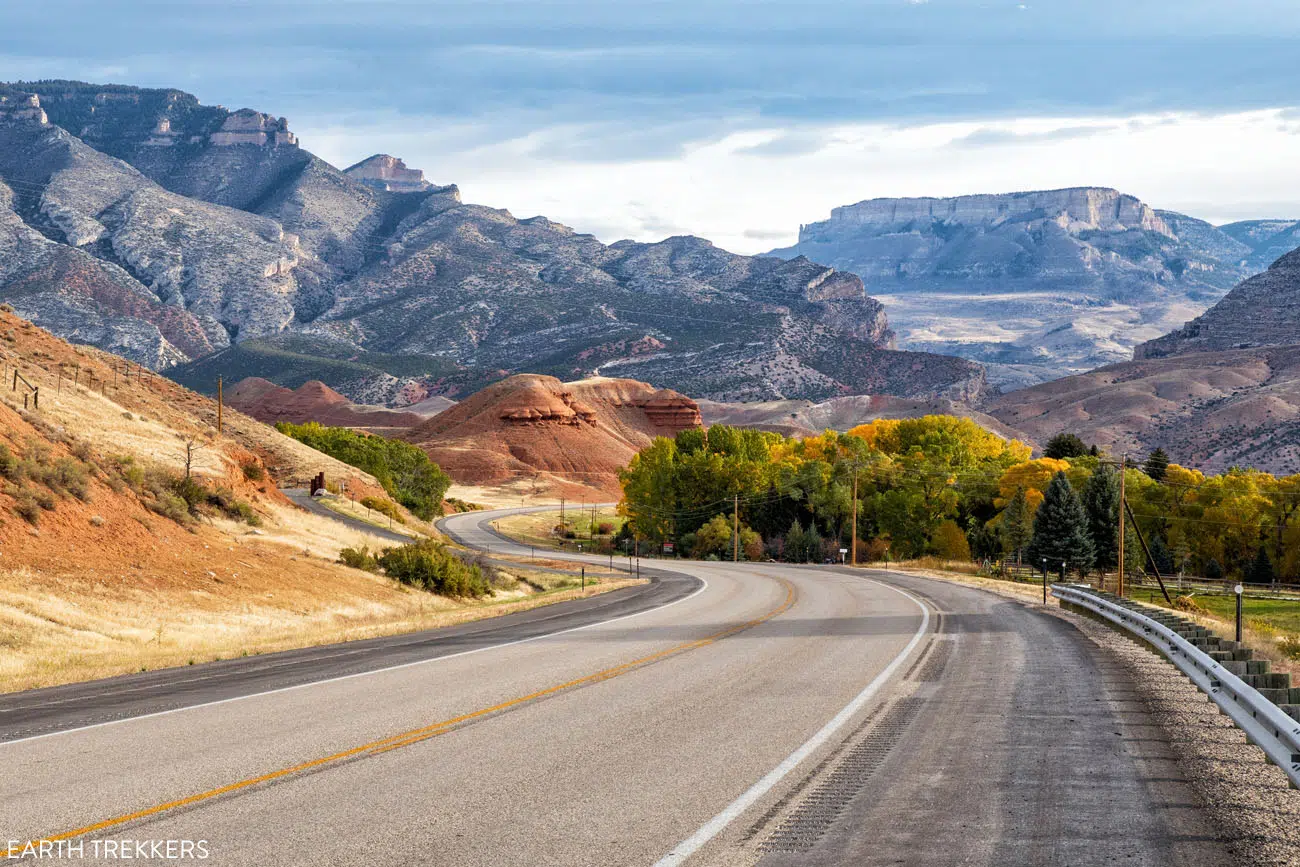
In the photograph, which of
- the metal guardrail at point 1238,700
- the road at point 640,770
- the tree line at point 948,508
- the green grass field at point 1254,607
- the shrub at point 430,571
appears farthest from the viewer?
the tree line at point 948,508

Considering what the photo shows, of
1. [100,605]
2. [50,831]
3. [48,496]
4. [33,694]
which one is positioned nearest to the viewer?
[50,831]

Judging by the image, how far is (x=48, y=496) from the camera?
27.0m

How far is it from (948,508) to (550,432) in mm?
86508

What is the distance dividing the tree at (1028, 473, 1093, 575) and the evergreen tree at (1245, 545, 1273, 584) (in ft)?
57.9

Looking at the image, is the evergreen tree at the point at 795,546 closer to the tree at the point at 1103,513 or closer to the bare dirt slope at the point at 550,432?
the tree at the point at 1103,513

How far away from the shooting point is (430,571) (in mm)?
38219

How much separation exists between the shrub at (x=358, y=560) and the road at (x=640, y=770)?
21.9 metres

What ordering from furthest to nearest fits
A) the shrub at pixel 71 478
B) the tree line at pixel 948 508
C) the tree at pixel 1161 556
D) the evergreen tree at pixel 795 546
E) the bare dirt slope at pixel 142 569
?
the tree at pixel 1161 556, the evergreen tree at pixel 795 546, the tree line at pixel 948 508, the shrub at pixel 71 478, the bare dirt slope at pixel 142 569

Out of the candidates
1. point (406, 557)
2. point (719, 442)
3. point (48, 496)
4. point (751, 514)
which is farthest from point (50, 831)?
point (719, 442)

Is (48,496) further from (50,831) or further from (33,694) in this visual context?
(50,831)

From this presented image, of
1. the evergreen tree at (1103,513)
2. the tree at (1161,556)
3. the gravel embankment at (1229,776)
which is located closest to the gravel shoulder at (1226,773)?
the gravel embankment at (1229,776)

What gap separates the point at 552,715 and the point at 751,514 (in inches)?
3181

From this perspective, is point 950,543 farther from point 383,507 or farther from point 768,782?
point 768,782

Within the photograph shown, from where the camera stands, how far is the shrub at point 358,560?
37.4m
